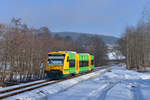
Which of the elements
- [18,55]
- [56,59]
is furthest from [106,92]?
[18,55]

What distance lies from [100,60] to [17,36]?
185ft

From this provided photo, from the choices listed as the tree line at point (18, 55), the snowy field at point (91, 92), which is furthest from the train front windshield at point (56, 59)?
the snowy field at point (91, 92)

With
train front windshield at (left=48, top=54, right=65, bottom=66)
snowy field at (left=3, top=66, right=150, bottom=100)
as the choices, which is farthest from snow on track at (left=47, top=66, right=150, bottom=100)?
train front windshield at (left=48, top=54, right=65, bottom=66)

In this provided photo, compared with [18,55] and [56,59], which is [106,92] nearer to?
[56,59]

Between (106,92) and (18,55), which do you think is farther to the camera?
→ (18,55)

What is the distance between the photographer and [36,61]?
24484 millimetres

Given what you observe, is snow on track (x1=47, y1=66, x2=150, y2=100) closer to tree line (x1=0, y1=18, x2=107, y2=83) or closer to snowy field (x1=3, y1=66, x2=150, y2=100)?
snowy field (x1=3, y1=66, x2=150, y2=100)

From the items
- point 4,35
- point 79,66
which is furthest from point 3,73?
point 79,66

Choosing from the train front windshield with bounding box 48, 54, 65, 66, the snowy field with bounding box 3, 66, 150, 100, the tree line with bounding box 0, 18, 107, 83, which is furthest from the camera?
the train front windshield with bounding box 48, 54, 65, 66

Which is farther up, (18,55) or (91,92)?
(18,55)

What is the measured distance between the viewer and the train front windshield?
20.0 m

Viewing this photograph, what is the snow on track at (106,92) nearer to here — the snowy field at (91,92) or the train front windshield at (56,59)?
the snowy field at (91,92)

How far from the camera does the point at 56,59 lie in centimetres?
2030

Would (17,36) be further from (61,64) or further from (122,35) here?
(122,35)
